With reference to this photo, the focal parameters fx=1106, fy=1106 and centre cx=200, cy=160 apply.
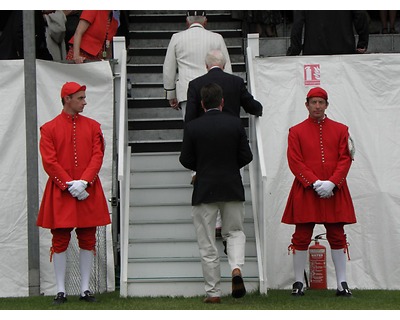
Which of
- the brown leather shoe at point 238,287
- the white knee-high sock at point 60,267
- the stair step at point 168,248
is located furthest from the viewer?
the stair step at point 168,248

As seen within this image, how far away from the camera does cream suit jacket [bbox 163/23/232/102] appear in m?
11.0

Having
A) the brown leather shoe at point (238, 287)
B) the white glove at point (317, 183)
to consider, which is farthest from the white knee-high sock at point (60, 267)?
the white glove at point (317, 183)

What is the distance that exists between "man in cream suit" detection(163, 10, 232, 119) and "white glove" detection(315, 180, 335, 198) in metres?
1.91

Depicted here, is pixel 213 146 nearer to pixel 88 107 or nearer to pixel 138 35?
pixel 88 107

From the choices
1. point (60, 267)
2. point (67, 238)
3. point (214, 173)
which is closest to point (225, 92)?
point (214, 173)

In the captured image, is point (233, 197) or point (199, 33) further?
point (199, 33)

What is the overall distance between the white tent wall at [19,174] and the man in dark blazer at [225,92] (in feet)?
4.73

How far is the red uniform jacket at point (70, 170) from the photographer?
30.3 feet

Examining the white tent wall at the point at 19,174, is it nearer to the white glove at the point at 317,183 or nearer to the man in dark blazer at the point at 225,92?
the man in dark blazer at the point at 225,92

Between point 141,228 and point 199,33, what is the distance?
205 centimetres

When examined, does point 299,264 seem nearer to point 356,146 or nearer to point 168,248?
point 168,248

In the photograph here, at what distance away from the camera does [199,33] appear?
437 inches

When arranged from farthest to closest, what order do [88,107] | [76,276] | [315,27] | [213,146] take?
[315,27], [88,107], [76,276], [213,146]

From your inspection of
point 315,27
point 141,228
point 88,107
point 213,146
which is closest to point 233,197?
point 213,146
